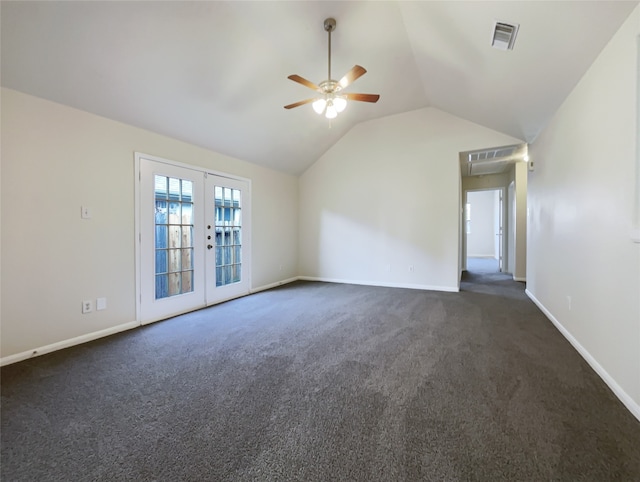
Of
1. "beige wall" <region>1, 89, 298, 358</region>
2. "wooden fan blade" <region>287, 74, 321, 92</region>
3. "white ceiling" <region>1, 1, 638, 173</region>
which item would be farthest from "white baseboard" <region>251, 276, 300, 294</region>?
"wooden fan blade" <region>287, 74, 321, 92</region>

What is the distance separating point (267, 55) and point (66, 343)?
3.82 metres

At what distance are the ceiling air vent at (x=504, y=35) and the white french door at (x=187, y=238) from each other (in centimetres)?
385

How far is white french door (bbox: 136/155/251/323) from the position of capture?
134 inches

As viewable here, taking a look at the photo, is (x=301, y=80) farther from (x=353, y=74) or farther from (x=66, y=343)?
(x=66, y=343)

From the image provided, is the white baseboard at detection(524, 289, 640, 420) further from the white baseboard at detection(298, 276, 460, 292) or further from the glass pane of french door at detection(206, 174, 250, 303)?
the glass pane of french door at detection(206, 174, 250, 303)

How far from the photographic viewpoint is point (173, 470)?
1.28 m

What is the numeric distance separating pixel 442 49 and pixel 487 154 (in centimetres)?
277

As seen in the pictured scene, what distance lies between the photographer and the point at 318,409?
172cm

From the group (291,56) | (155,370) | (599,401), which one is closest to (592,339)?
(599,401)

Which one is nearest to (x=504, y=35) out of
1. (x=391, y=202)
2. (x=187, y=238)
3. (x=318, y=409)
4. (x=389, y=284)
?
(x=391, y=202)

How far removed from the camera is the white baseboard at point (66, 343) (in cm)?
239

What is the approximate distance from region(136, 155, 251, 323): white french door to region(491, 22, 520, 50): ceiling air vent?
152 inches

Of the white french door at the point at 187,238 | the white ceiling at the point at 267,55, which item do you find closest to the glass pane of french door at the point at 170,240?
the white french door at the point at 187,238

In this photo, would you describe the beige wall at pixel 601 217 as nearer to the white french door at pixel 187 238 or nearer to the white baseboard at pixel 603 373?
the white baseboard at pixel 603 373
